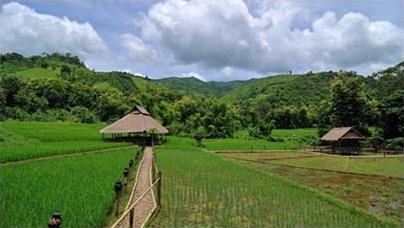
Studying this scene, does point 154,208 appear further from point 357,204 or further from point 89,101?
point 89,101

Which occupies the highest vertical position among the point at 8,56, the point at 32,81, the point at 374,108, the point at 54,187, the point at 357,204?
the point at 8,56

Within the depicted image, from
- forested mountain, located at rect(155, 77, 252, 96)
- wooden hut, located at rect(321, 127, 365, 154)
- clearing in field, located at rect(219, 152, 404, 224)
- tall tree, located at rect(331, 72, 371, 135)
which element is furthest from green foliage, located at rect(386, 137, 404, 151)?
forested mountain, located at rect(155, 77, 252, 96)

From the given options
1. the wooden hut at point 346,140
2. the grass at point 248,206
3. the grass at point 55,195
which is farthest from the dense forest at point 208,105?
the grass at point 55,195

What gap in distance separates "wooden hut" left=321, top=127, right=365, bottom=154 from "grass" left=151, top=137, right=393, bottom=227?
22634 mm

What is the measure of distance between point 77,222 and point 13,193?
3.08 meters

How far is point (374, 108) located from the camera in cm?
4222

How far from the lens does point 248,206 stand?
9.65 m

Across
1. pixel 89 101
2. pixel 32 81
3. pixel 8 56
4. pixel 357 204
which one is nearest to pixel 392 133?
pixel 357 204

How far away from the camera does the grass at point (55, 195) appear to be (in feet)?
22.1

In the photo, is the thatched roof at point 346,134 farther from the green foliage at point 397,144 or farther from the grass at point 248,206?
the grass at point 248,206

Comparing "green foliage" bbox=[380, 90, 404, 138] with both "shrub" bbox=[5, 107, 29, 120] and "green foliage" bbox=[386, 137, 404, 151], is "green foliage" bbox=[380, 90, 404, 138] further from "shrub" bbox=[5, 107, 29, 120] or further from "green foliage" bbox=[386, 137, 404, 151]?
"shrub" bbox=[5, 107, 29, 120]

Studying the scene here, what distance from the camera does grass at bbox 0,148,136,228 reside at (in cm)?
673

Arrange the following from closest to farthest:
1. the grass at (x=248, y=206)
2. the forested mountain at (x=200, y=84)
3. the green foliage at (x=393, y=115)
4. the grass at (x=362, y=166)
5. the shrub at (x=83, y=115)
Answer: the grass at (x=248, y=206), the grass at (x=362, y=166), the green foliage at (x=393, y=115), the shrub at (x=83, y=115), the forested mountain at (x=200, y=84)

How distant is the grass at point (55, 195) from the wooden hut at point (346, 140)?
26318mm
